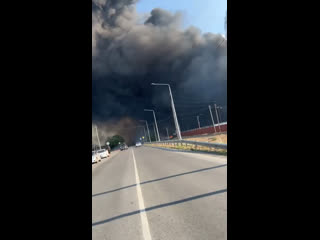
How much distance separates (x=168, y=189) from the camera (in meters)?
6.20
